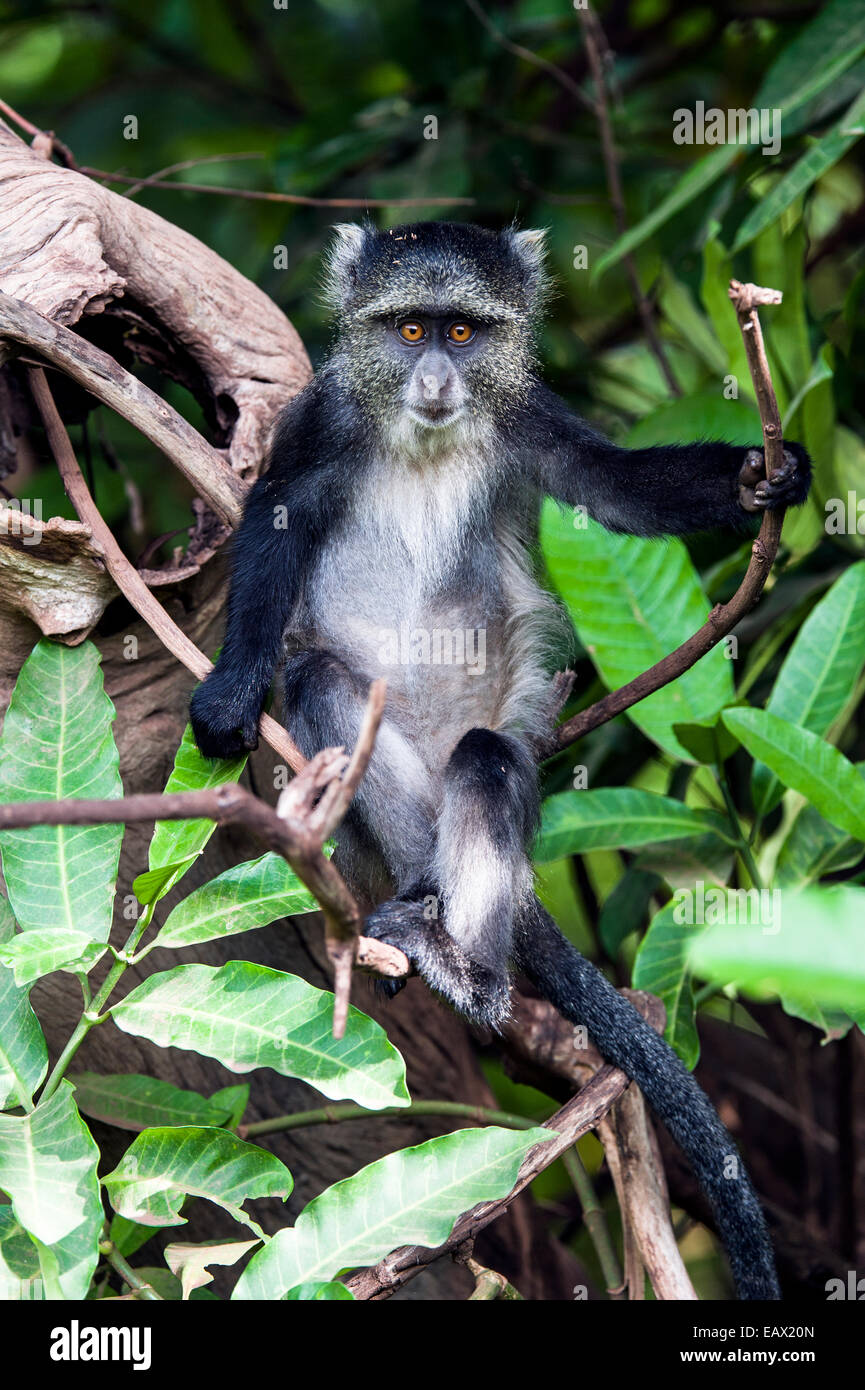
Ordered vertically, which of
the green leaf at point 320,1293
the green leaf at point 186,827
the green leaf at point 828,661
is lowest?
the green leaf at point 320,1293

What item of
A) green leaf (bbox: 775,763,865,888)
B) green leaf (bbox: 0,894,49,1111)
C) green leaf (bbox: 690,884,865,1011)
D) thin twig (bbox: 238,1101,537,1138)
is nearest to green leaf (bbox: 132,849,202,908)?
green leaf (bbox: 0,894,49,1111)

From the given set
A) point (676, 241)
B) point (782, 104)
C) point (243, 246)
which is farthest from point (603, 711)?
point (243, 246)

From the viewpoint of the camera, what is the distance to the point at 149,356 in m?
4.49

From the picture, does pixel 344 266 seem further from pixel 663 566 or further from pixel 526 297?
pixel 663 566

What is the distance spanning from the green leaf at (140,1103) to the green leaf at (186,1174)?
55 cm

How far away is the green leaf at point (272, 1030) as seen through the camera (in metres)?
2.91

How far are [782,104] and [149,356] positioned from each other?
106 inches

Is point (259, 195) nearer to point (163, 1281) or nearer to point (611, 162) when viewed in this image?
point (611, 162)

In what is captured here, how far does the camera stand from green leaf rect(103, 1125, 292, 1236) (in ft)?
10.1

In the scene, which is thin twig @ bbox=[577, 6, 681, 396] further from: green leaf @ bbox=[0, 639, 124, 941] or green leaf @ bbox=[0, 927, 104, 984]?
green leaf @ bbox=[0, 927, 104, 984]

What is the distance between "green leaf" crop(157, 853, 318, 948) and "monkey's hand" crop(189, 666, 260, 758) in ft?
2.19

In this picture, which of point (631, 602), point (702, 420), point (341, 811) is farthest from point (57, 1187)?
point (702, 420)

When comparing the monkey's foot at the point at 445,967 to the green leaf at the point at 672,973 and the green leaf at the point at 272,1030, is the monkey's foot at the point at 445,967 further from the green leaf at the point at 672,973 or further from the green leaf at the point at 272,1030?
the green leaf at the point at 272,1030

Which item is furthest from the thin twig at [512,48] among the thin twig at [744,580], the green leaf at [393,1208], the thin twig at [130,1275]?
the thin twig at [130,1275]
